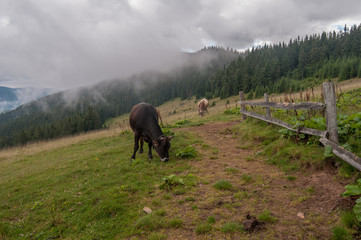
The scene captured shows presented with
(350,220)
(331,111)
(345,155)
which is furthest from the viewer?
(331,111)

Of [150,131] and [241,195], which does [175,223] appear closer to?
[241,195]

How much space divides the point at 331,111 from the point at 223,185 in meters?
3.57

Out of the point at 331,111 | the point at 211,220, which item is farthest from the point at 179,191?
the point at 331,111

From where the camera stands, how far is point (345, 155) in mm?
4527

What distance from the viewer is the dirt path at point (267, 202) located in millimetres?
3641

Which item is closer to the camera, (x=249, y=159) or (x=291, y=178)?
(x=291, y=178)

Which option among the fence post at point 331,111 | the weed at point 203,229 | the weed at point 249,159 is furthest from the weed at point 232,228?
the weed at point 249,159

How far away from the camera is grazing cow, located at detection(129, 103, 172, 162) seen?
8609 millimetres

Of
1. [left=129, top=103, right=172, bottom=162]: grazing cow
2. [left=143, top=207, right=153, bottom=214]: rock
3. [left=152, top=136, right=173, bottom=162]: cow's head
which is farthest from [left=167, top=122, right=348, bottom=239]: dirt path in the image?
[left=129, top=103, right=172, bottom=162]: grazing cow

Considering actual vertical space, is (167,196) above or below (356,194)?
below

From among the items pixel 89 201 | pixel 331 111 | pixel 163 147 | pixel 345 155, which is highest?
pixel 331 111

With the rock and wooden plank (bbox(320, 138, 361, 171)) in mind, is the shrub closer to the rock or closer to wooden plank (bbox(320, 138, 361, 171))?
the rock

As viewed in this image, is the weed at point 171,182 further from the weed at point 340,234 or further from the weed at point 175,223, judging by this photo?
the weed at point 340,234

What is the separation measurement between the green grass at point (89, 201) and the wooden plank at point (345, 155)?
3741mm
